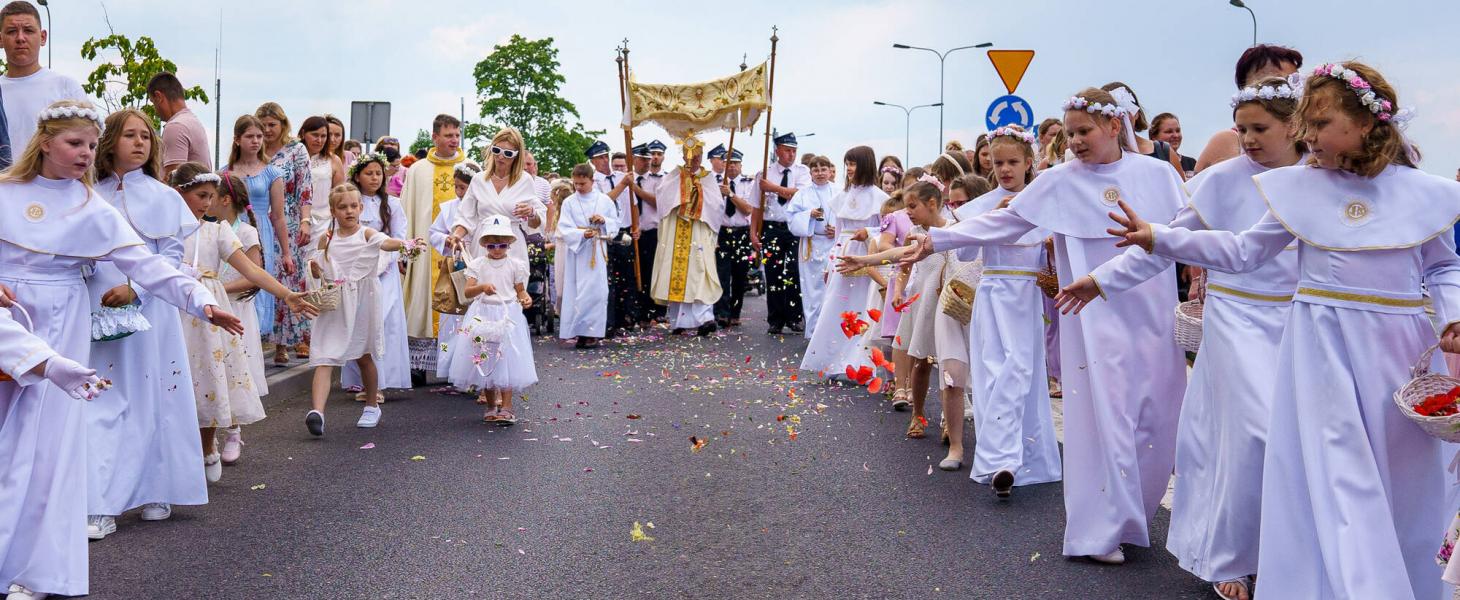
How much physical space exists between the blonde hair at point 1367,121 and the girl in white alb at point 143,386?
15.5ft

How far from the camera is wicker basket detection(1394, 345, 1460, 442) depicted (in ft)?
12.3

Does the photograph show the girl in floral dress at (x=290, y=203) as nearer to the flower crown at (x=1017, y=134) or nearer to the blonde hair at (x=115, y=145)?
the blonde hair at (x=115, y=145)

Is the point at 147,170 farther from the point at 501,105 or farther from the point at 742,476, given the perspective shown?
the point at 501,105

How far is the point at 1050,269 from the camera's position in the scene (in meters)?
7.29

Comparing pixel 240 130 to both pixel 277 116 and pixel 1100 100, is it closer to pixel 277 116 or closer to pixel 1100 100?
pixel 277 116

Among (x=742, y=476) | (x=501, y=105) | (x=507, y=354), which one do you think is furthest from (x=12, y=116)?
(x=501, y=105)

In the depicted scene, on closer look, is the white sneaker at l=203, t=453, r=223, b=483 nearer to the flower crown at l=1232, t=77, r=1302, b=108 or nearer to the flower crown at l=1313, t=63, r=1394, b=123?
the flower crown at l=1232, t=77, r=1302, b=108

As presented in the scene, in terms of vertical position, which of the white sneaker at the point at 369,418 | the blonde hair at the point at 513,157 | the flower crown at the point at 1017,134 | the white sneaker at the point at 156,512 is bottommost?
the white sneaker at the point at 156,512

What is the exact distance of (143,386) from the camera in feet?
20.4

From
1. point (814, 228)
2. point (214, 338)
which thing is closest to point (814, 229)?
point (814, 228)

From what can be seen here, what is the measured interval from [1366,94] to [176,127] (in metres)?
7.53

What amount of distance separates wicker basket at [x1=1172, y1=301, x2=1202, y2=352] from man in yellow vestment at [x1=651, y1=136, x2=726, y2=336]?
39.4 feet

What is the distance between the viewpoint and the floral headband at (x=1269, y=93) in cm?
498

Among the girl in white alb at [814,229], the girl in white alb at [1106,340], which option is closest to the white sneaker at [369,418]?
the girl in white alb at [1106,340]
